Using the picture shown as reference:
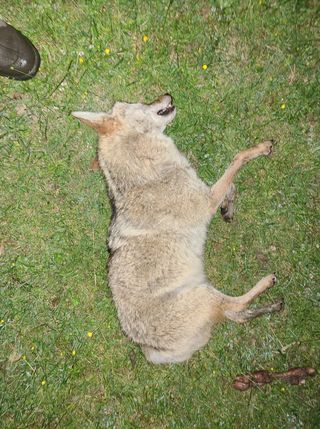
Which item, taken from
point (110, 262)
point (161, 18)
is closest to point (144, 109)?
point (161, 18)

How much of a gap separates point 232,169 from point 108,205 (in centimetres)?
194

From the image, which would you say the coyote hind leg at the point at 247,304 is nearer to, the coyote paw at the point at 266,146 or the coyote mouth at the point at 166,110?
the coyote paw at the point at 266,146

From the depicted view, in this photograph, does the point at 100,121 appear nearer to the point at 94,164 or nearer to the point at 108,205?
the point at 94,164

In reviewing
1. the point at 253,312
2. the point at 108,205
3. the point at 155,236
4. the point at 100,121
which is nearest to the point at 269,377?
the point at 253,312

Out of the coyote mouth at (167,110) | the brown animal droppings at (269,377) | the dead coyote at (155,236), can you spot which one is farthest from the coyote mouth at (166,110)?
the brown animal droppings at (269,377)

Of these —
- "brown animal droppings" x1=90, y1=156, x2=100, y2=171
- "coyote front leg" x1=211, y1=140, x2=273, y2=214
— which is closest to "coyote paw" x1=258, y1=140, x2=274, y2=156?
"coyote front leg" x1=211, y1=140, x2=273, y2=214

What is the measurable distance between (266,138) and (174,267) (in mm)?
2421

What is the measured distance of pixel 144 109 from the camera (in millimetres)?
5082

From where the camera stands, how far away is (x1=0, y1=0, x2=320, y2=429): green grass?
5.57m

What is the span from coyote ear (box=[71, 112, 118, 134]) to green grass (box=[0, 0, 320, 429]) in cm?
110

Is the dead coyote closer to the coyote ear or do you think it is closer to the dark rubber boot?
the coyote ear

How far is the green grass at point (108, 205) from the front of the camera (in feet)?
18.3

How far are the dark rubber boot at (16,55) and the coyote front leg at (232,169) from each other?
3.16 meters

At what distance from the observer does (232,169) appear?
5.20 meters
